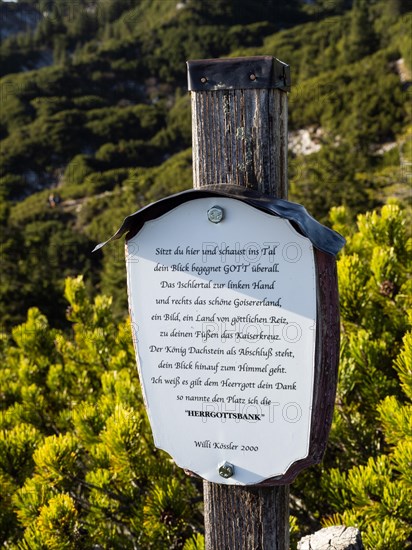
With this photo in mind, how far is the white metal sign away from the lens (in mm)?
1093

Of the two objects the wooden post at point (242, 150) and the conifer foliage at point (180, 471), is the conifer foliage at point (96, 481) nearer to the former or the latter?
the conifer foliage at point (180, 471)

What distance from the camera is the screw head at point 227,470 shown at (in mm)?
1148

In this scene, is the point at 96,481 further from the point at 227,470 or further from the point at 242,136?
the point at 242,136

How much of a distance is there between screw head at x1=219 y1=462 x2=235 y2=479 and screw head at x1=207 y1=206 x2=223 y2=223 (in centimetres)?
47

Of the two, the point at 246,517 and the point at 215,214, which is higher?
the point at 215,214

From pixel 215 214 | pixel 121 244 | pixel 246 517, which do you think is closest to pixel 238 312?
pixel 215 214

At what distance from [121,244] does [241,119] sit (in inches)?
809

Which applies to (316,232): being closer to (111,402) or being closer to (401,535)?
(401,535)

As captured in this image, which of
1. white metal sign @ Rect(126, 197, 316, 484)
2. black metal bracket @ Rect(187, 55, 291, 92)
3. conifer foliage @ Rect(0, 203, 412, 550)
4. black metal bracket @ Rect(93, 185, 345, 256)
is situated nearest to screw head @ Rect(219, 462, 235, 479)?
white metal sign @ Rect(126, 197, 316, 484)

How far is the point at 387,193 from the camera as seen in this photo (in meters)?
18.0

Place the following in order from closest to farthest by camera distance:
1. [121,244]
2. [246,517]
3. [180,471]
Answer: [246,517] < [180,471] < [121,244]

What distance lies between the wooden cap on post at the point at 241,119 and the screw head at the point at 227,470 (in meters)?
0.53

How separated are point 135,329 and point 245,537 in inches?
18.5

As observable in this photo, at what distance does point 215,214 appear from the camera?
1132 millimetres
